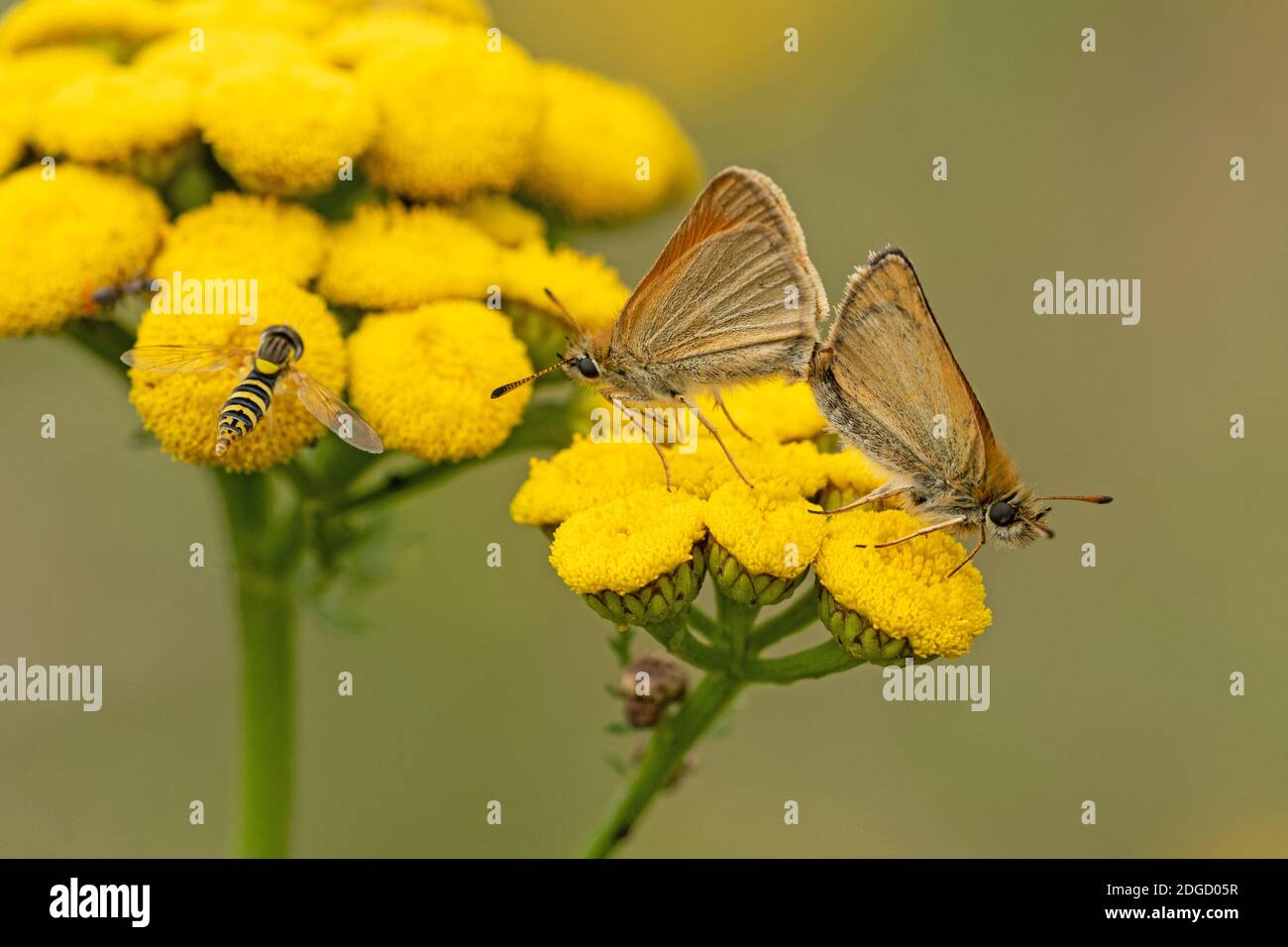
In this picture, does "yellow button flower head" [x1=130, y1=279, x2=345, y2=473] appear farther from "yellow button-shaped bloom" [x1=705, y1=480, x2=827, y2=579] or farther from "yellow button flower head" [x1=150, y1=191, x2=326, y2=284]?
"yellow button-shaped bloom" [x1=705, y1=480, x2=827, y2=579]

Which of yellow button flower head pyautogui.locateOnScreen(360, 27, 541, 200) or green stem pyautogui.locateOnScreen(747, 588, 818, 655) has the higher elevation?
yellow button flower head pyautogui.locateOnScreen(360, 27, 541, 200)

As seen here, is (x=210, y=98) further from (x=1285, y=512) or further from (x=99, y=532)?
(x=1285, y=512)

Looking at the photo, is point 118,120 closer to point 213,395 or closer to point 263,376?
point 213,395

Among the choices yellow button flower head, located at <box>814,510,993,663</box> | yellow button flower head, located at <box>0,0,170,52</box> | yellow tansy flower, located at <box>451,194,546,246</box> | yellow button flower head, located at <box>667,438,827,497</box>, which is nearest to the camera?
yellow button flower head, located at <box>814,510,993,663</box>

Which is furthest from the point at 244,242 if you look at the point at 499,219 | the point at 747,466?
the point at 747,466

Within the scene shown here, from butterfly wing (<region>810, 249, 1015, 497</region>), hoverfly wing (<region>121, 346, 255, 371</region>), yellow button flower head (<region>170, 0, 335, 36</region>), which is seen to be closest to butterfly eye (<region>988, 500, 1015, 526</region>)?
butterfly wing (<region>810, 249, 1015, 497</region>)

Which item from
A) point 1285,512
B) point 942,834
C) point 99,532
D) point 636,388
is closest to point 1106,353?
point 1285,512
